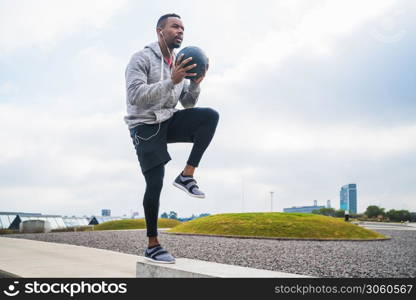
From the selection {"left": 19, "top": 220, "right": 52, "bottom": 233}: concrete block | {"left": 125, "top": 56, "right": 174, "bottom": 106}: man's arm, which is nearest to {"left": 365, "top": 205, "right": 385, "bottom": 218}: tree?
{"left": 19, "top": 220, "right": 52, "bottom": 233}: concrete block

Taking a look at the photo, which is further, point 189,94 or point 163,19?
point 189,94

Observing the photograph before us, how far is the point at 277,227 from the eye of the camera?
18.1 metres

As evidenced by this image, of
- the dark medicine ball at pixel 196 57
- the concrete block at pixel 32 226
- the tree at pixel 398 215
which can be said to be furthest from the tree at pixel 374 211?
the dark medicine ball at pixel 196 57

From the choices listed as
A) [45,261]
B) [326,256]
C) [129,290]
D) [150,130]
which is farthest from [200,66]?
[326,256]

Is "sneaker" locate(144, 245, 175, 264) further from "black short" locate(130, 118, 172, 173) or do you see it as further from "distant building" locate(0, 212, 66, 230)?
"distant building" locate(0, 212, 66, 230)

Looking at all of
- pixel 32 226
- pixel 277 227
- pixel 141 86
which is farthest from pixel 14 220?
pixel 141 86

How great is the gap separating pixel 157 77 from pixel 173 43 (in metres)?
0.50

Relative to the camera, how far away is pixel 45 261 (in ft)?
23.6

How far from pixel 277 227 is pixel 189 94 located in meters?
14.2

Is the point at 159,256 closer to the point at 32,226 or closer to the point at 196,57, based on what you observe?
the point at 196,57

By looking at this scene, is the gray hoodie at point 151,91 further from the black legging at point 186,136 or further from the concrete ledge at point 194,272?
the concrete ledge at point 194,272

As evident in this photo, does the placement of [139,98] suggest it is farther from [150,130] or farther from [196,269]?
[196,269]

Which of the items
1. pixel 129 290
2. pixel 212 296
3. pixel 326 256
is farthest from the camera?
pixel 326 256

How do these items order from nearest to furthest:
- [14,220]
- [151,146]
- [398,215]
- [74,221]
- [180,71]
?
1. [180,71]
2. [151,146]
3. [14,220]
4. [74,221]
5. [398,215]
